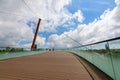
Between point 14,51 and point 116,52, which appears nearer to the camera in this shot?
point 116,52

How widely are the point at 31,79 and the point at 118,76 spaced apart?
2.87 m

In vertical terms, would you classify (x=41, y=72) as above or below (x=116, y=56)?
below

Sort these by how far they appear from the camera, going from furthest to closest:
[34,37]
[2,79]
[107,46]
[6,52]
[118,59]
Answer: [34,37] → [6,52] → [107,46] → [2,79] → [118,59]

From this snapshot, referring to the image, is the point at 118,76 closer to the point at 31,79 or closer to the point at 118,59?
the point at 118,59

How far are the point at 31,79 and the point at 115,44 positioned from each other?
2.98 metres

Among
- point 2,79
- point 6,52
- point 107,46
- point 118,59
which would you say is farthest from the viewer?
point 6,52

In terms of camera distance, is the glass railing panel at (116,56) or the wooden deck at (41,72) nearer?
the glass railing panel at (116,56)

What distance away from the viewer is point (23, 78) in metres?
7.96

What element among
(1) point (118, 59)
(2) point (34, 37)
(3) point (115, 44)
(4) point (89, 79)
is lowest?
(4) point (89, 79)

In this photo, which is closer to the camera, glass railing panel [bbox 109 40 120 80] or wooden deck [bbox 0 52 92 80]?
glass railing panel [bbox 109 40 120 80]

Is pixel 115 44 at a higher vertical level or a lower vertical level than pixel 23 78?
higher

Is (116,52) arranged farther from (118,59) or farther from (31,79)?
(31,79)

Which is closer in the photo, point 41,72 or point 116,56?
point 116,56

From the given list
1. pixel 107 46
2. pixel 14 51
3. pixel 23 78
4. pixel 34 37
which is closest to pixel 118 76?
pixel 107 46
